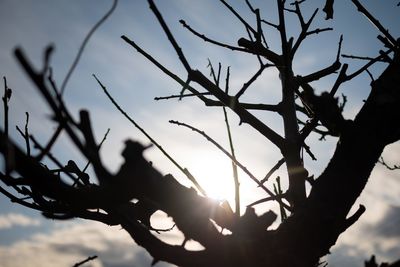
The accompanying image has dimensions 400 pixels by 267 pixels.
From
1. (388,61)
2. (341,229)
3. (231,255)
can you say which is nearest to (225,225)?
(231,255)

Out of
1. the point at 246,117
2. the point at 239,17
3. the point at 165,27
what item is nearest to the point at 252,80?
the point at 246,117

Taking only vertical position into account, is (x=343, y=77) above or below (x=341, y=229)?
above

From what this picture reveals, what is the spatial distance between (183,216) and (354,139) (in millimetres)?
1036

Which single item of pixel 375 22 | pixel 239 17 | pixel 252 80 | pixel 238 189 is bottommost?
pixel 238 189

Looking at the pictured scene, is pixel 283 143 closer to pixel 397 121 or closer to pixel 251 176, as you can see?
pixel 251 176

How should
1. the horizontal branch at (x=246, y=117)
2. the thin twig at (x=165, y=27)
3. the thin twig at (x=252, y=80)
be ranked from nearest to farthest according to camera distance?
the thin twig at (x=165, y=27)
the thin twig at (x=252, y=80)
the horizontal branch at (x=246, y=117)

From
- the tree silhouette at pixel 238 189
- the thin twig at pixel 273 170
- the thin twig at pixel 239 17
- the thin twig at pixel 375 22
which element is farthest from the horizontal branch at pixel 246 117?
the thin twig at pixel 375 22

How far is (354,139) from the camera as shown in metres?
1.70

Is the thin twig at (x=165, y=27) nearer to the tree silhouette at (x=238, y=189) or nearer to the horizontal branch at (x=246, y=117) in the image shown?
the tree silhouette at (x=238, y=189)

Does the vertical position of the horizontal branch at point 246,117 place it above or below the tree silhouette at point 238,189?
above

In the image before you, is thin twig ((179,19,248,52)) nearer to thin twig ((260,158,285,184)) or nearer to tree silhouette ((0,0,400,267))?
tree silhouette ((0,0,400,267))

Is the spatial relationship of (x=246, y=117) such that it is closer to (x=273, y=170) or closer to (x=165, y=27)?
(x=273, y=170)

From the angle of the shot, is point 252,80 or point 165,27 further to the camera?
point 252,80

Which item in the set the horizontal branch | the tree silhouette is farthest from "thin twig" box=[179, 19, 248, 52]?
the horizontal branch
